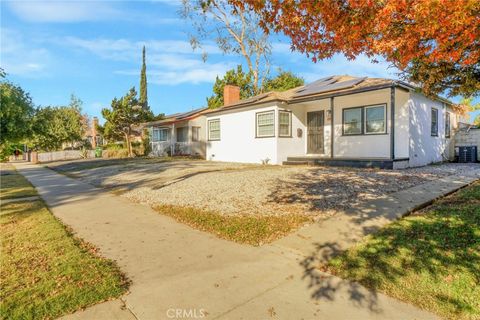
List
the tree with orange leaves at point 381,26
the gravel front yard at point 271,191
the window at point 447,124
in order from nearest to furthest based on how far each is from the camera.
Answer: the tree with orange leaves at point 381,26 → the gravel front yard at point 271,191 → the window at point 447,124

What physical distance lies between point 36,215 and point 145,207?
2.32 meters

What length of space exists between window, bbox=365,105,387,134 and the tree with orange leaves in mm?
8624

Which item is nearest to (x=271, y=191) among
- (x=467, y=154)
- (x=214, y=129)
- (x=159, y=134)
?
(x=214, y=129)

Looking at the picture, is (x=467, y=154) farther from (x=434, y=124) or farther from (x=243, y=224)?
(x=243, y=224)

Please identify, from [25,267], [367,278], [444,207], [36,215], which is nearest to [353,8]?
[367,278]

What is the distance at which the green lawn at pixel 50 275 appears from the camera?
288cm

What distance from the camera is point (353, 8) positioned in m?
4.25

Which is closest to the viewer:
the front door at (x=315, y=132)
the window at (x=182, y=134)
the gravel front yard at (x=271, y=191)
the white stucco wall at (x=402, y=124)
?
the gravel front yard at (x=271, y=191)

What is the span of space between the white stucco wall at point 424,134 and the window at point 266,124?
6.61 m

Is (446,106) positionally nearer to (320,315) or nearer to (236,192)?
(236,192)

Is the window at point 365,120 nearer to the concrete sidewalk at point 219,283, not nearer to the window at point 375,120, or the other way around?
the window at point 375,120

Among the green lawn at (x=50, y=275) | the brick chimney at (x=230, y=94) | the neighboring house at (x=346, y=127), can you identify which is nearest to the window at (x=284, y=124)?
the neighboring house at (x=346, y=127)

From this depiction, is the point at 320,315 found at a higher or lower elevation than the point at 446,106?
lower

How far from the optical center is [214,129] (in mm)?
20984
